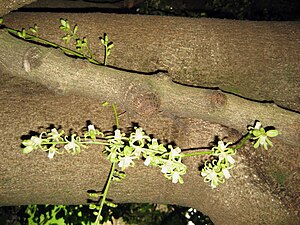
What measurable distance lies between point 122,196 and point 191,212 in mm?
3786

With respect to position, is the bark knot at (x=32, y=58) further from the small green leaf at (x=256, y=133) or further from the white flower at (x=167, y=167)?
the small green leaf at (x=256, y=133)

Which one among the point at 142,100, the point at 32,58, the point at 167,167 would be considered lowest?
the point at 167,167

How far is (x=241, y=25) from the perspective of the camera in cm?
177

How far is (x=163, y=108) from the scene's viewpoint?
1.31 meters

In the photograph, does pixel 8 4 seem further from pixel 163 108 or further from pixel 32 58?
pixel 163 108

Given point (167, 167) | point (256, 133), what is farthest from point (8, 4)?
point (256, 133)

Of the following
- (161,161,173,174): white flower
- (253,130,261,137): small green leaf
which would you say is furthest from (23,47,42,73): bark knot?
(253,130,261,137): small green leaf

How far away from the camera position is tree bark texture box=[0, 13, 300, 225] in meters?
1.30

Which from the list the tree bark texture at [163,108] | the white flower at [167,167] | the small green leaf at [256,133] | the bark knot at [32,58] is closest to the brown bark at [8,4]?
the tree bark texture at [163,108]

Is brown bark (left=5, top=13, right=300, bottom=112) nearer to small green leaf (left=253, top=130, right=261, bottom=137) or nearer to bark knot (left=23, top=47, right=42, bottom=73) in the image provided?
bark knot (left=23, top=47, right=42, bottom=73)

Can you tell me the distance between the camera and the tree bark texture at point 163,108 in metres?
1.30

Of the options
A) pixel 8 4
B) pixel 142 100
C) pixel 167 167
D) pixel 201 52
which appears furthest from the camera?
pixel 201 52

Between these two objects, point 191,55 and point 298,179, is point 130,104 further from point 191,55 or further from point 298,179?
point 298,179

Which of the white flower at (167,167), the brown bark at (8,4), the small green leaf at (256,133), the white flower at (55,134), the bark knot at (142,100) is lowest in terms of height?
the white flower at (167,167)
